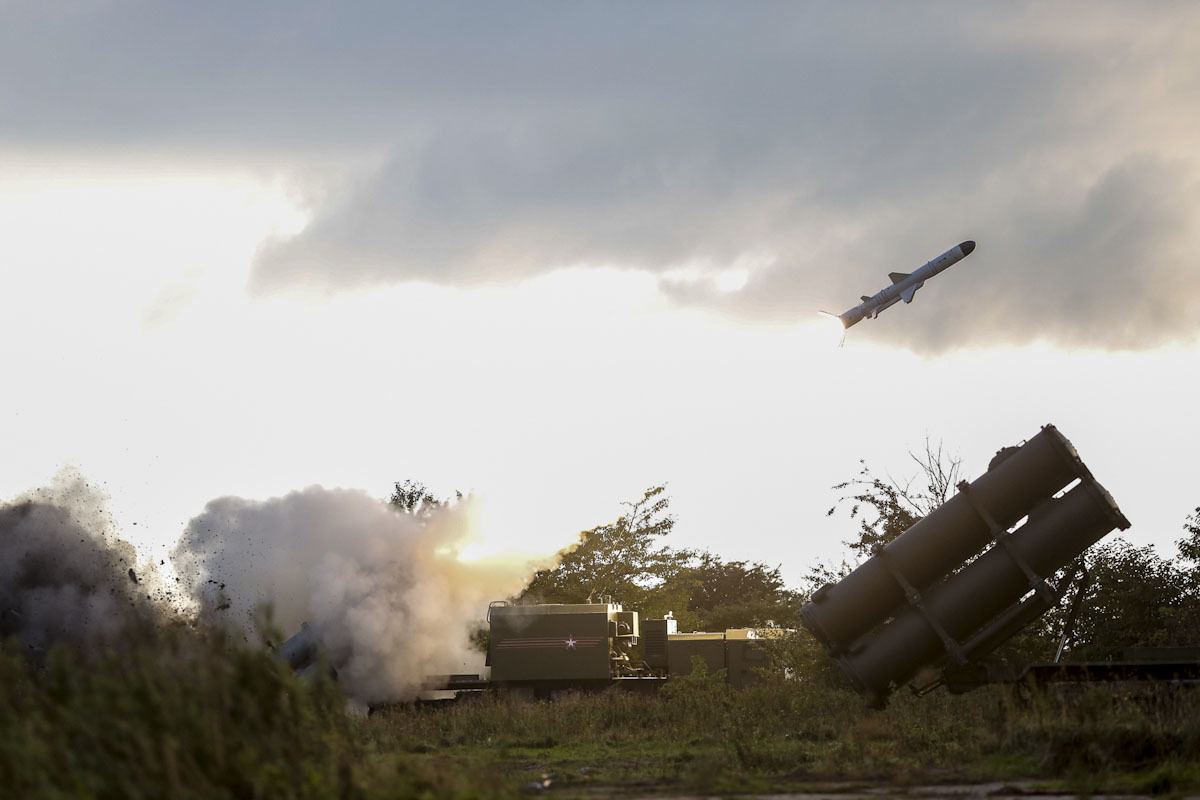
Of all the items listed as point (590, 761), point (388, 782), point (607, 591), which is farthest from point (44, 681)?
point (607, 591)

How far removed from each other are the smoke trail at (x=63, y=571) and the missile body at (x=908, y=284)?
69.3ft

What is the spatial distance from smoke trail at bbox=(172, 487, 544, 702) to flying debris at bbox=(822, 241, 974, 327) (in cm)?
1218

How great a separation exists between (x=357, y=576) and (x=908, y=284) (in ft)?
57.4

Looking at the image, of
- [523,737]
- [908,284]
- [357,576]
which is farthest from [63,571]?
[908,284]

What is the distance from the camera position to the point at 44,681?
12.0m

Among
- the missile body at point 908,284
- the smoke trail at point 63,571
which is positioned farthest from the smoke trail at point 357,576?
the missile body at point 908,284

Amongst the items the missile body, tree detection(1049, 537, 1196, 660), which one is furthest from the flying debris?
tree detection(1049, 537, 1196, 660)

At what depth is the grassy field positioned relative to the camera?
1011cm

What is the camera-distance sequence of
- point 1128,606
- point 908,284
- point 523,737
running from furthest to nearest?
point 908,284, point 1128,606, point 523,737

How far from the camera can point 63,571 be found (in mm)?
34250

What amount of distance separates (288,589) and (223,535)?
2.78 meters

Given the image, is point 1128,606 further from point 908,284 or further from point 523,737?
point 523,737

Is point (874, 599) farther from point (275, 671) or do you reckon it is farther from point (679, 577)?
point (679, 577)

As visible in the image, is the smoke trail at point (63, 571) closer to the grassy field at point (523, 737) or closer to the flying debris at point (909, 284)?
the grassy field at point (523, 737)
